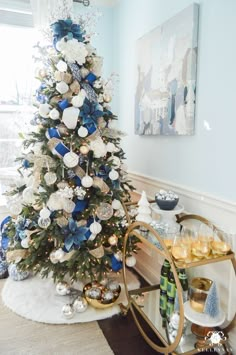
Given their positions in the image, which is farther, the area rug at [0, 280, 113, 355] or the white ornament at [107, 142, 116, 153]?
the white ornament at [107, 142, 116, 153]

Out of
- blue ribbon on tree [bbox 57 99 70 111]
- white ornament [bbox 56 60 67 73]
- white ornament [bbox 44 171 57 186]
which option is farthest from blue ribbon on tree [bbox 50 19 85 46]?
white ornament [bbox 44 171 57 186]

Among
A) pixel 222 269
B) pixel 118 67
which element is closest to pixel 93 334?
pixel 222 269

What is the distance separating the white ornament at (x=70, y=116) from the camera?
165 centimetres

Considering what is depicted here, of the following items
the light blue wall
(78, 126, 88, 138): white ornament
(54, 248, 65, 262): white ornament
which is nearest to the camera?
the light blue wall

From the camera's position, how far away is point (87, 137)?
173 centimetres

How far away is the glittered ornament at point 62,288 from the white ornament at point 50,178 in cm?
74

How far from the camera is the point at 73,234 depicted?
1773mm

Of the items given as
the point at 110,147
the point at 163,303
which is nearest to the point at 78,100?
the point at 110,147

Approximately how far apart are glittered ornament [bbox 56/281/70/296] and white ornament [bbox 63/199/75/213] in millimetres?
574

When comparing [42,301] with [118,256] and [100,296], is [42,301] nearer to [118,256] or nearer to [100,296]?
[100,296]

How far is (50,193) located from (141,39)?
142 centimetres

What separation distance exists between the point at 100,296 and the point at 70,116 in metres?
1.18

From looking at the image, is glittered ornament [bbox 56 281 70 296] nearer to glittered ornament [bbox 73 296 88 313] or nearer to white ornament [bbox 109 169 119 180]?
glittered ornament [bbox 73 296 88 313]

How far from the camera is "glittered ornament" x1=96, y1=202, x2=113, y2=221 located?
1.77 m
